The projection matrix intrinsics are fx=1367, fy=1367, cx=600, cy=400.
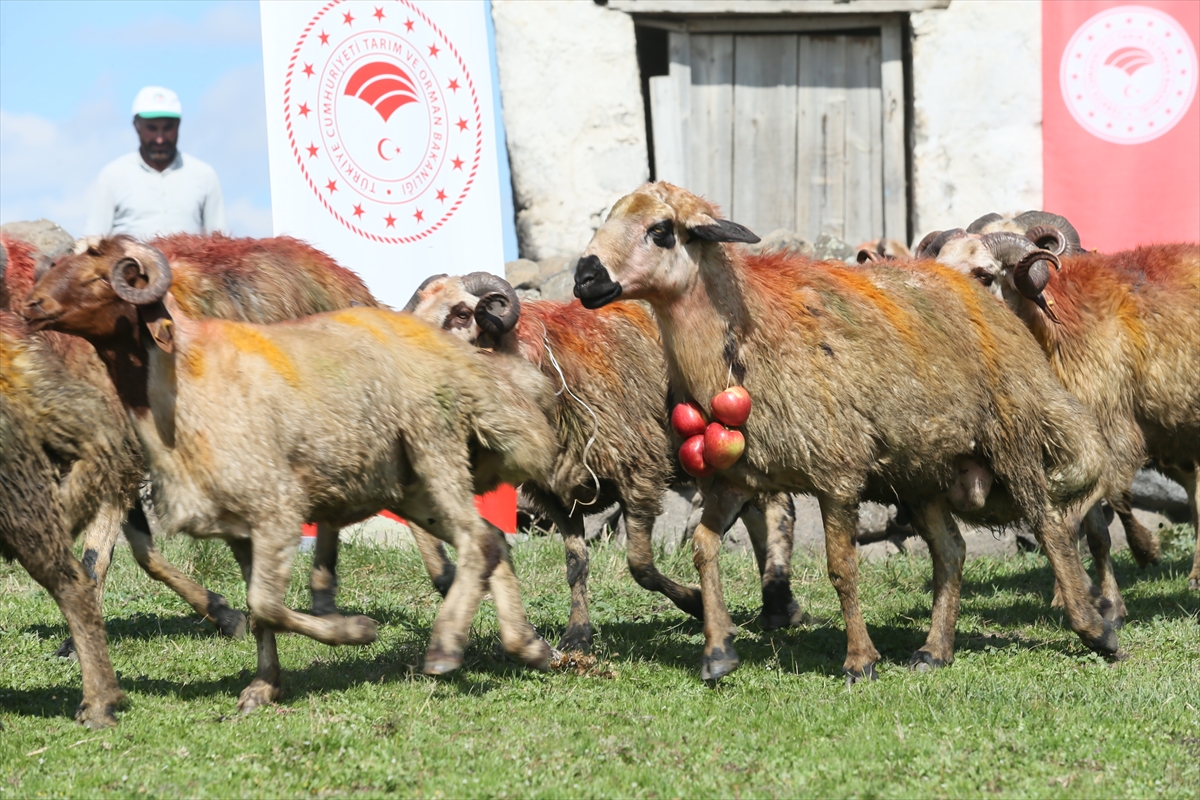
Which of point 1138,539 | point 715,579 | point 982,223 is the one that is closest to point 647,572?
point 715,579

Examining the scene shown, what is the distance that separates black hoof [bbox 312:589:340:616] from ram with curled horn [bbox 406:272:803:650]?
1.21 metres

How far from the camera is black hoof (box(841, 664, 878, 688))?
6398mm

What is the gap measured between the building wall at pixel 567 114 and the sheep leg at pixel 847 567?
5.96 m

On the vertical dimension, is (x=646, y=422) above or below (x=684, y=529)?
above

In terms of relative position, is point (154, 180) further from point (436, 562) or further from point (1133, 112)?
point (1133, 112)

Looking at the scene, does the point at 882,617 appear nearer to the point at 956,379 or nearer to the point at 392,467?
the point at 956,379

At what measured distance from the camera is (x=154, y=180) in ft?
33.0

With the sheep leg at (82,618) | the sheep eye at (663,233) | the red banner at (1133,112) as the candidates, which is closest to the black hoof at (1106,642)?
the sheep eye at (663,233)

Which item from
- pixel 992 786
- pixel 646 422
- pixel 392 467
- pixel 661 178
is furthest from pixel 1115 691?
pixel 661 178

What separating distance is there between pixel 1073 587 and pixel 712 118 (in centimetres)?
667

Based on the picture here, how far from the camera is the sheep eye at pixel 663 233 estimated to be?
21.0ft

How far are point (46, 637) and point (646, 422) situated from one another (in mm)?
3603

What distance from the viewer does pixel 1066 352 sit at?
7.71 meters

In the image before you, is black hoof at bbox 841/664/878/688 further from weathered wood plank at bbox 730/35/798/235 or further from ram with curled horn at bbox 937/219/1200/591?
weathered wood plank at bbox 730/35/798/235
